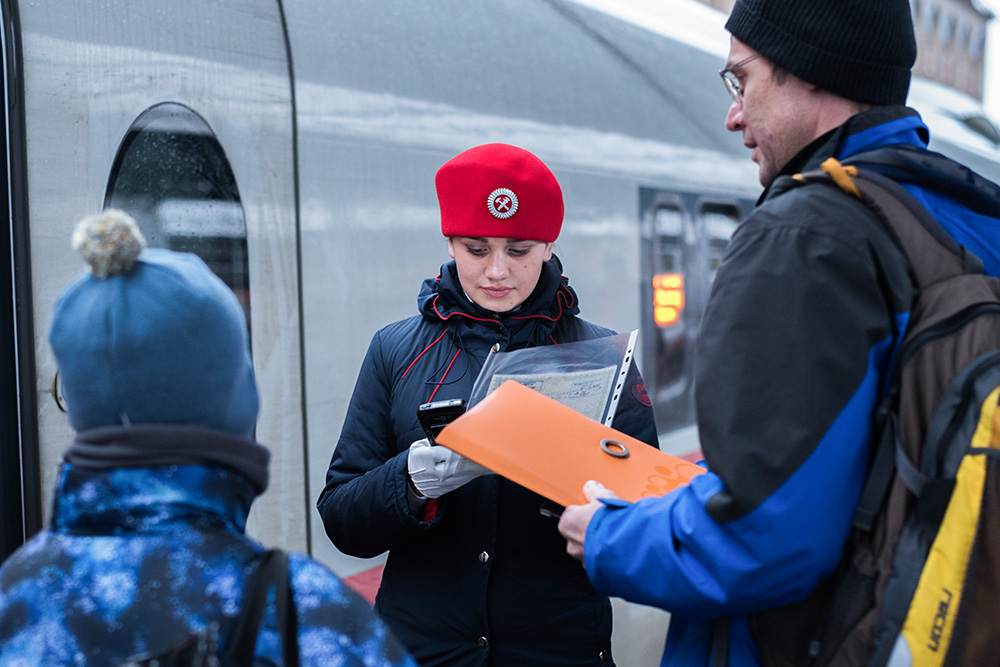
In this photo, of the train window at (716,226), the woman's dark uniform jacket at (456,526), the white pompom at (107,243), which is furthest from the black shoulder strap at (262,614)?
the train window at (716,226)

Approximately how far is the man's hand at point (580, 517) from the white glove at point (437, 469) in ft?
0.79

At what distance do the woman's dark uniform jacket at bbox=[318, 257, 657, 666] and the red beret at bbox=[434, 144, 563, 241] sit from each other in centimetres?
11

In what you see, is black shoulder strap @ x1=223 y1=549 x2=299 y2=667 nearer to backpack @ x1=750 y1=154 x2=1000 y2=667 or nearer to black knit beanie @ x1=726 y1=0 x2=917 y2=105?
backpack @ x1=750 y1=154 x2=1000 y2=667

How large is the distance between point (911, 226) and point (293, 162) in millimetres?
1476

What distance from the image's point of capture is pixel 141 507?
2.91 feet

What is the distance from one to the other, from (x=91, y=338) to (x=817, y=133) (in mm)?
987

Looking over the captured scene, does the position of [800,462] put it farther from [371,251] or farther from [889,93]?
[371,251]

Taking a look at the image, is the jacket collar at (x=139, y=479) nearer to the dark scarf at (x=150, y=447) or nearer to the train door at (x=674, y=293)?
the dark scarf at (x=150, y=447)

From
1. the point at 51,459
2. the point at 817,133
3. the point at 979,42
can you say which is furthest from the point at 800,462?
the point at 979,42

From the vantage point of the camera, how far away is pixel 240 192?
2.09 meters

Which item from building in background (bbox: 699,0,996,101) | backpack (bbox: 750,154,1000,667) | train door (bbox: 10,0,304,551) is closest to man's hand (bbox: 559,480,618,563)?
backpack (bbox: 750,154,1000,667)

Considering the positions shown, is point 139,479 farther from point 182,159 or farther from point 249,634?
point 182,159

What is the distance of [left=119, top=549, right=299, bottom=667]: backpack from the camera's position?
846mm

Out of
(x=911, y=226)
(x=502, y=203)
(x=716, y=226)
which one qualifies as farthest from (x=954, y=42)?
(x=911, y=226)
